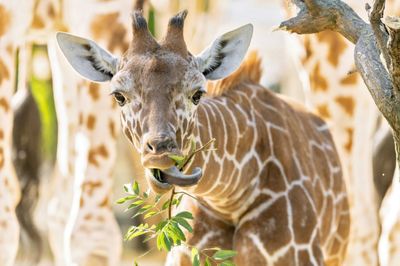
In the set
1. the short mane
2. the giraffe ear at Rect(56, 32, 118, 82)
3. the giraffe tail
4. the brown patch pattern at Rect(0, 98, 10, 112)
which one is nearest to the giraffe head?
the giraffe ear at Rect(56, 32, 118, 82)

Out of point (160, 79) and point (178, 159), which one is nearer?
point (178, 159)

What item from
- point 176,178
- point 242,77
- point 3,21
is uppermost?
point 3,21

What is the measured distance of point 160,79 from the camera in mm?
5879

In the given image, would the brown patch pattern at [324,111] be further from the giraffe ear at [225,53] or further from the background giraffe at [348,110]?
the giraffe ear at [225,53]

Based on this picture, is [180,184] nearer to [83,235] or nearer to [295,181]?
[295,181]

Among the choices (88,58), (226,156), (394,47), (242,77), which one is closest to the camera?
(394,47)

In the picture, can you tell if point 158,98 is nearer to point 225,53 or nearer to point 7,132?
point 225,53

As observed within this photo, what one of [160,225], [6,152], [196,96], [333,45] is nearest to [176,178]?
[160,225]

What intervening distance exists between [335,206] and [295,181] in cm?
67

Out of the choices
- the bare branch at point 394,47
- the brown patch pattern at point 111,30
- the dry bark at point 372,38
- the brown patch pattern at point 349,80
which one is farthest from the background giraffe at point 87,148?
the bare branch at point 394,47

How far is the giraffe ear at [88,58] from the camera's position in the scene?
634cm

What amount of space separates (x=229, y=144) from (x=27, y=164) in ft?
16.1

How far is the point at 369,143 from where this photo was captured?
9.00 metres

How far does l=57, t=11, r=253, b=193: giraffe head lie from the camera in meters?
5.64
